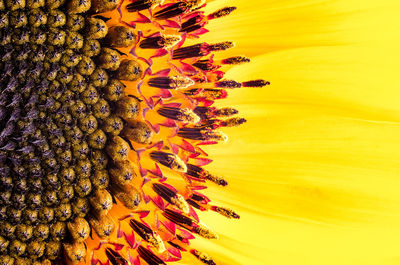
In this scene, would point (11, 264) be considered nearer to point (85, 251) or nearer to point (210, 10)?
point (85, 251)

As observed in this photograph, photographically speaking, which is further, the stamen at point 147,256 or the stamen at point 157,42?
the stamen at point 147,256

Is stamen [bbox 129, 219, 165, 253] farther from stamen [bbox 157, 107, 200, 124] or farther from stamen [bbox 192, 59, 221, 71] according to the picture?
stamen [bbox 192, 59, 221, 71]

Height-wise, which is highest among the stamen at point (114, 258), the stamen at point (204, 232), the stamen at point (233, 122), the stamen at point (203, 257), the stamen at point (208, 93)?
the stamen at point (208, 93)

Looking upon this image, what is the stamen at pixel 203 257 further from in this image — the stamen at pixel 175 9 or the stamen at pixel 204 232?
the stamen at pixel 175 9

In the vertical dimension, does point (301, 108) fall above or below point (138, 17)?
below

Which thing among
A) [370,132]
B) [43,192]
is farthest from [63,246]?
[370,132]

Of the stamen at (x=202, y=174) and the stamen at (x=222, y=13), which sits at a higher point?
the stamen at (x=222, y=13)

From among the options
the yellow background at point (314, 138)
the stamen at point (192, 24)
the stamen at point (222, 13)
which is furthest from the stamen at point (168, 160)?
the stamen at point (222, 13)
